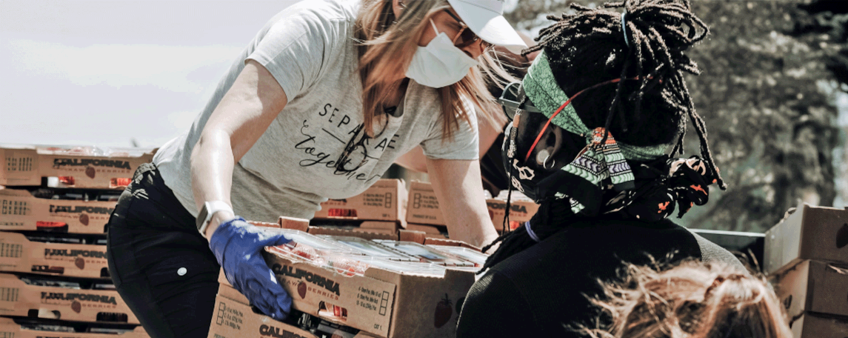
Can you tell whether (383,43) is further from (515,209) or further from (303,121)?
(515,209)

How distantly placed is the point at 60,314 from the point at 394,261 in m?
2.77

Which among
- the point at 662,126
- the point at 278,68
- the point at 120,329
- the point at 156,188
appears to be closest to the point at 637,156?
the point at 662,126

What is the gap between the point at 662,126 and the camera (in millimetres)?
1308

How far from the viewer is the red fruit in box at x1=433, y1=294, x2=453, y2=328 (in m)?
1.38

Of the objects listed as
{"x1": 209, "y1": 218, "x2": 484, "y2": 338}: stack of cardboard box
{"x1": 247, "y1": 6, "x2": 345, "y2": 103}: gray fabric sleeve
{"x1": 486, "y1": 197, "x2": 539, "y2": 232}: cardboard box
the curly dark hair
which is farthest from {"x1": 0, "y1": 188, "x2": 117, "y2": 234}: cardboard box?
the curly dark hair

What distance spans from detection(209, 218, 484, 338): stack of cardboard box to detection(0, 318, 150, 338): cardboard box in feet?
7.29

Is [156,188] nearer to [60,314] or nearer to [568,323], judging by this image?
[568,323]

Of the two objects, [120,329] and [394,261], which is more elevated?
[394,261]

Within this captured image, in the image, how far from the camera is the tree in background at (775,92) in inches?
355

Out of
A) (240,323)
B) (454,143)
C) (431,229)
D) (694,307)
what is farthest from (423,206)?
(694,307)

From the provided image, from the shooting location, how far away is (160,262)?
80.6 inches

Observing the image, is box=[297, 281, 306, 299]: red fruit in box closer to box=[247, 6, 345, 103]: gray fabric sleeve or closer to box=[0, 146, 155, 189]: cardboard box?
box=[247, 6, 345, 103]: gray fabric sleeve

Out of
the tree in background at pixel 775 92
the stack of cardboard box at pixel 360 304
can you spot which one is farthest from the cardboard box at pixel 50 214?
the tree in background at pixel 775 92

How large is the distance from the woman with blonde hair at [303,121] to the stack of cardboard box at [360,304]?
434mm
